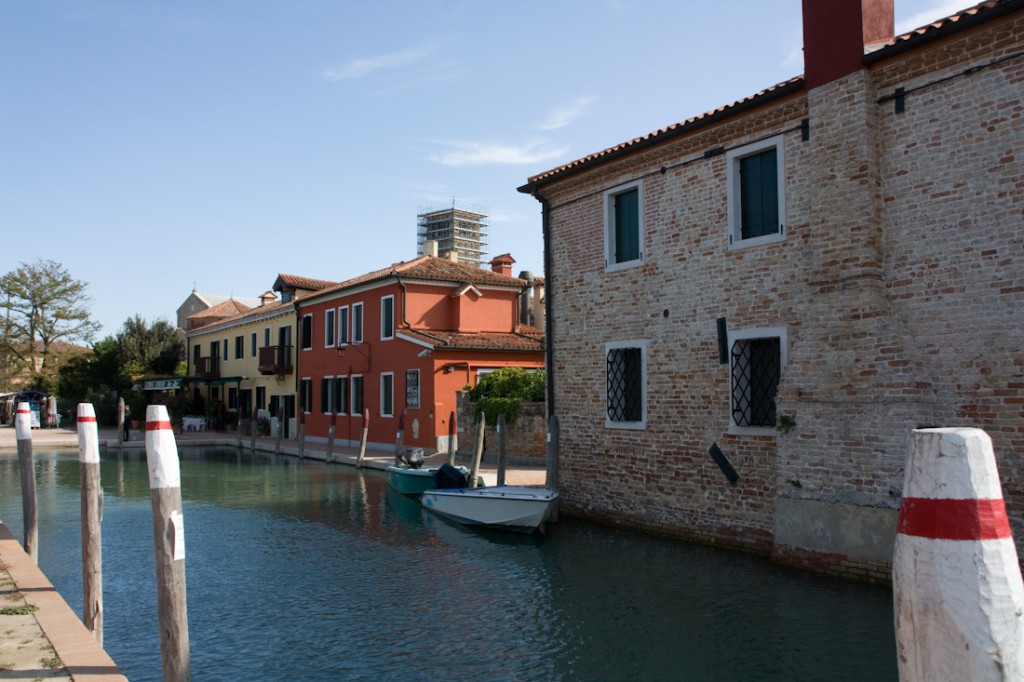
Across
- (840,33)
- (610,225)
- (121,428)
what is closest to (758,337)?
(610,225)

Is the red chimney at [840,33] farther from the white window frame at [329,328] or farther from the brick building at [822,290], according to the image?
the white window frame at [329,328]

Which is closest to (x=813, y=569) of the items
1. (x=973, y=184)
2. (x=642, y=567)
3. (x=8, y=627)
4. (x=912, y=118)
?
(x=642, y=567)

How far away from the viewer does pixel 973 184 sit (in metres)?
8.49

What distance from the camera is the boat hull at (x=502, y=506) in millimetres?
12383

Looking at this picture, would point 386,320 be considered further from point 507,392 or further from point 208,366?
point 208,366

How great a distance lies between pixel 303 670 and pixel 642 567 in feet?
15.7

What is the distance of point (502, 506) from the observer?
41.7ft

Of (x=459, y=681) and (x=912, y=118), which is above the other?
(x=912, y=118)

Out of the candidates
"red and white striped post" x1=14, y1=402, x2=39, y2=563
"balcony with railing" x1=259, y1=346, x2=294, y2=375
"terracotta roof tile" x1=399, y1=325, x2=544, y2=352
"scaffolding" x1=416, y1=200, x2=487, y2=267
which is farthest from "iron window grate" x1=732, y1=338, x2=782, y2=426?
"scaffolding" x1=416, y1=200, x2=487, y2=267

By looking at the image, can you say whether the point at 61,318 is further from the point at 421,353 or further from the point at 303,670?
the point at 303,670

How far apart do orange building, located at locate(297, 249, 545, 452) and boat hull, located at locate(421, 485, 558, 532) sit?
9.45m

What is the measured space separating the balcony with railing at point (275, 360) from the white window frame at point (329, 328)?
311cm

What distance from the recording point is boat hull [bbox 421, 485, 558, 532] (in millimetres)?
12383

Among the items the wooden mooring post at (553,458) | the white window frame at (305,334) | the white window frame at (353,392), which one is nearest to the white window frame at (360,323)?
the white window frame at (353,392)
